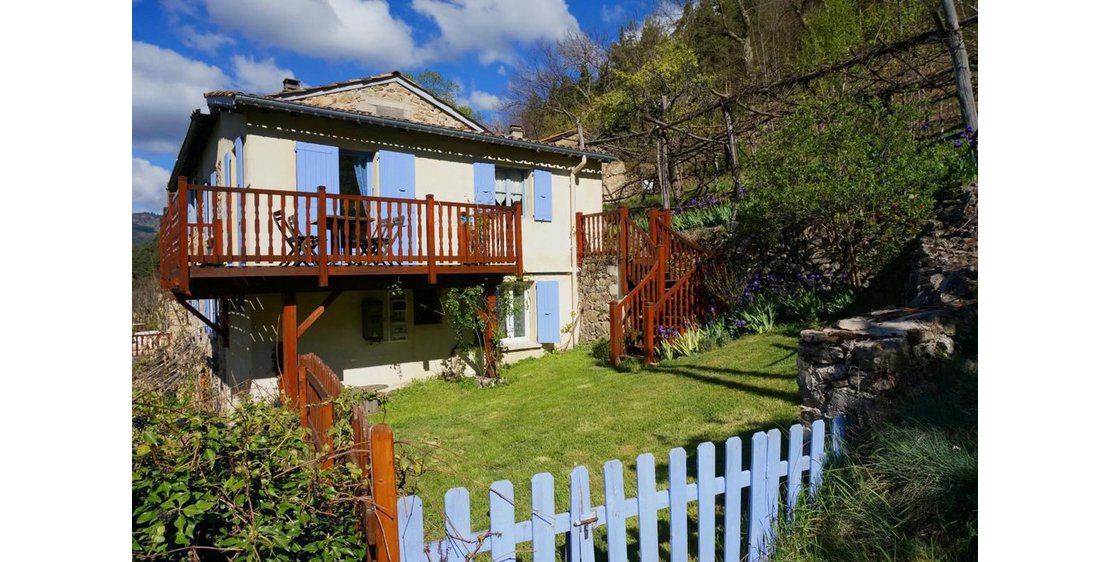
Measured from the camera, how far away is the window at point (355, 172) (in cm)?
1029

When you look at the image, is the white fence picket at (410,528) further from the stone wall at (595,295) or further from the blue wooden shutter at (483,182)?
the stone wall at (595,295)

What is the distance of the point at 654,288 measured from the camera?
10.1 meters

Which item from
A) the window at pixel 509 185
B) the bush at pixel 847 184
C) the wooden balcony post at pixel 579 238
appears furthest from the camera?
the wooden balcony post at pixel 579 238

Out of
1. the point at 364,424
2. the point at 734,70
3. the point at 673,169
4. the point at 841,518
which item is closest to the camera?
the point at 364,424

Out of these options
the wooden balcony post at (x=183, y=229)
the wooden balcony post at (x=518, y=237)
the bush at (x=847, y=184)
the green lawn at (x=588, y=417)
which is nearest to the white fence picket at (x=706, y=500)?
the green lawn at (x=588, y=417)

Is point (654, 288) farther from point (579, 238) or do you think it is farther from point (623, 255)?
point (579, 238)

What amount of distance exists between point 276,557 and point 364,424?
2.55 ft

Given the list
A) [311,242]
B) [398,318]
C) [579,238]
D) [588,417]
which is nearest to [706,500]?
[588,417]

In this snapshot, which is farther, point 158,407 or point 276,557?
point 158,407

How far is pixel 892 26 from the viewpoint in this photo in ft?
46.4

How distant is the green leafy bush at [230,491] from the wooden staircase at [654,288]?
7.34 metres

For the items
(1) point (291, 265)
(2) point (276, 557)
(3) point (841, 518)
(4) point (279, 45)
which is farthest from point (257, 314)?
(4) point (279, 45)

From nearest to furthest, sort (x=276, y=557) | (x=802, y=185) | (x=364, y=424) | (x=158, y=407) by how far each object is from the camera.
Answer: (x=276, y=557)
(x=158, y=407)
(x=364, y=424)
(x=802, y=185)

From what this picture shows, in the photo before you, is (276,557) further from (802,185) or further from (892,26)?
(892,26)
